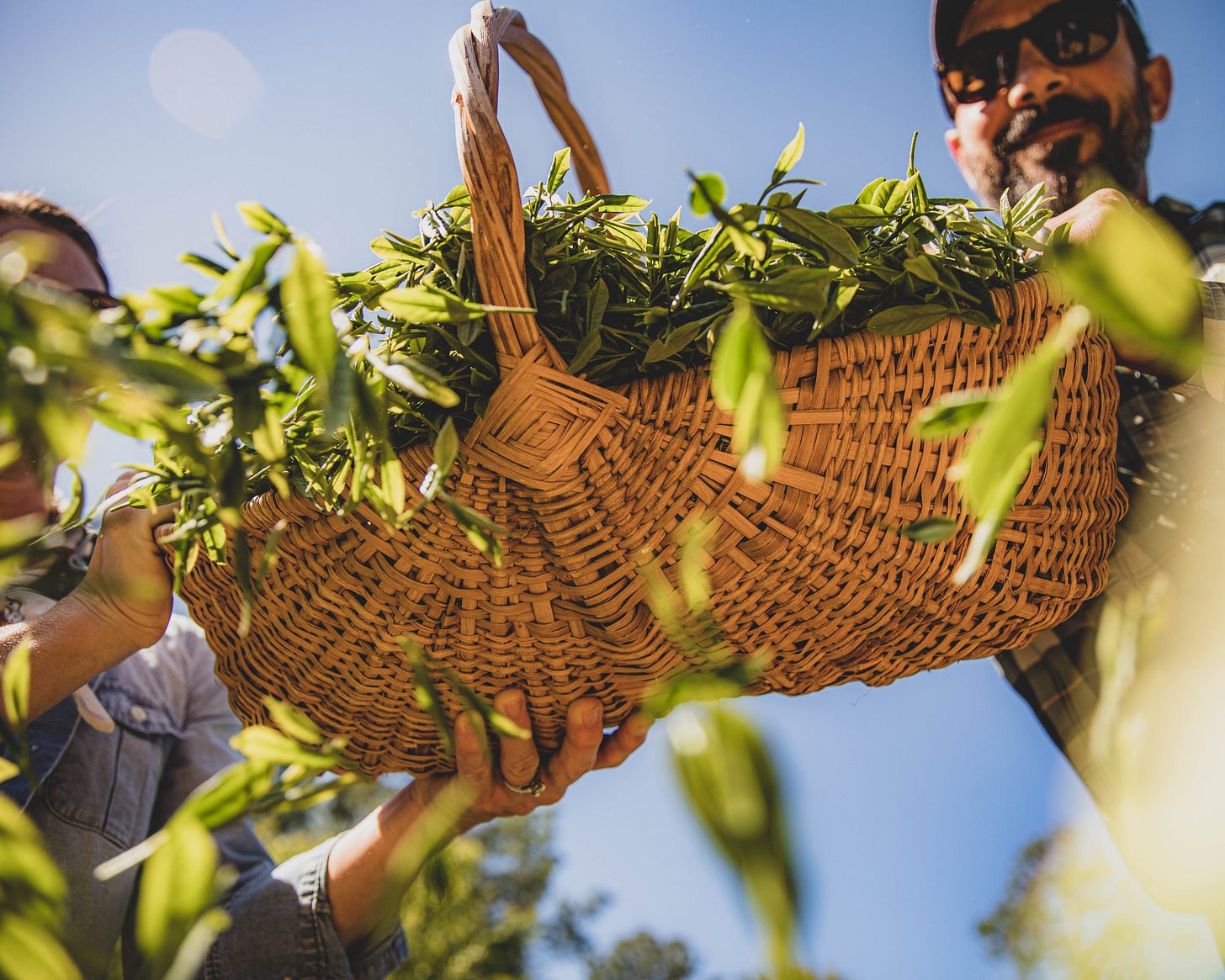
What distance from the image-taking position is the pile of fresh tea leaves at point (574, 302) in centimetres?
25

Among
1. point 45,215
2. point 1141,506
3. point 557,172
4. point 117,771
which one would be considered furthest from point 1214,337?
point 45,215

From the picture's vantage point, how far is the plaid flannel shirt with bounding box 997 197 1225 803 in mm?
565

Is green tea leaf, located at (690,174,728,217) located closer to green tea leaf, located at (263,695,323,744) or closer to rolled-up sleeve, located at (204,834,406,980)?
green tea leaf, located at (263,695,323,744)

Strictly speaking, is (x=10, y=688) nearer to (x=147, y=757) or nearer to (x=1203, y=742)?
(x=1203, y=742)

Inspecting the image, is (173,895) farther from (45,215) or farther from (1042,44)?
(45,215)

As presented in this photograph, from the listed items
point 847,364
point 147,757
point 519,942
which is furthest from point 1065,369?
point 519,942

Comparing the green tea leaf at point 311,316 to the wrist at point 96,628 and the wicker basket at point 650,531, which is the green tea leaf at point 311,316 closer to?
the wicker basket at point 650,531

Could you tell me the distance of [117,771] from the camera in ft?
2.69

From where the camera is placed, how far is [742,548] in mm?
382

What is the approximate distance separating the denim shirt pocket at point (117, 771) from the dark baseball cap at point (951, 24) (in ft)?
3.41

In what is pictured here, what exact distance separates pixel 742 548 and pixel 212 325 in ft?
0.77

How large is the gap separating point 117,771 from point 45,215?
588 millimetres

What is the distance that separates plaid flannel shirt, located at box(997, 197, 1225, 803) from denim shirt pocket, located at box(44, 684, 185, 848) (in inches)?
31.5

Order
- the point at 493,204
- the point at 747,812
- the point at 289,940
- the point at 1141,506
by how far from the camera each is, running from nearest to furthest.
→ 1. the point at 747,812
2. the point at 493,204
3. the point at 1141,506
4. the point at 289,940
